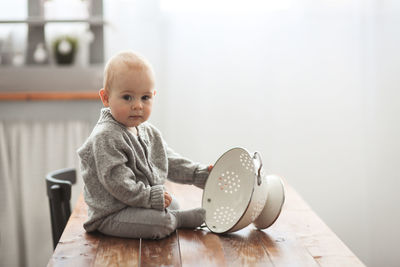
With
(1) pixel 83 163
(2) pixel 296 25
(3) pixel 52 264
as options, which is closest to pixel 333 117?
(2) pixel 296 25

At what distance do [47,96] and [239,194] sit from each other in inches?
47.8

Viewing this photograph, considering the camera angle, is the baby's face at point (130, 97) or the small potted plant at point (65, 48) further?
the small potted plant at point (65, 48)

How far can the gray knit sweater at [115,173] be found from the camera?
3.68ft

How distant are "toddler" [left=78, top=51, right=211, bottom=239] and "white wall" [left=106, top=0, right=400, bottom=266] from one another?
3.42 ft

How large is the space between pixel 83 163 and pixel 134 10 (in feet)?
3.80

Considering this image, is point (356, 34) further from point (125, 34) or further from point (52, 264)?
point (52, 264)

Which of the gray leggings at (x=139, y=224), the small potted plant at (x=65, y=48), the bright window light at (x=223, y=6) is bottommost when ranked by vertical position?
the gray leggings at (x=139, y=224)

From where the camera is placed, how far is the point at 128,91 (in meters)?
1.15

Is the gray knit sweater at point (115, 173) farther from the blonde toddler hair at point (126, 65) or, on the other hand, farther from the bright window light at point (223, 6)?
the bright window light at point (223, 6)

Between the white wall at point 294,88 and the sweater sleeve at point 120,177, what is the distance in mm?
1081

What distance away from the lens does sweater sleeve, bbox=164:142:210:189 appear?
1347mm

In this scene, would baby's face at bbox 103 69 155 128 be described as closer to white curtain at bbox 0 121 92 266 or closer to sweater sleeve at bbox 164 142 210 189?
sweater sleeve at bbox 164 142 210 189

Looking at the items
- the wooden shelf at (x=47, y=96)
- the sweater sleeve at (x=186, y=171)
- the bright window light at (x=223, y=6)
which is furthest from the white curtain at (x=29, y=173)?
the sweater sleeve at (x=186, y=171)

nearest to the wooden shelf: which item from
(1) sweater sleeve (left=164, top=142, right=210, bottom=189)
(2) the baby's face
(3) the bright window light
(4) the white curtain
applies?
(4) the white curtain
